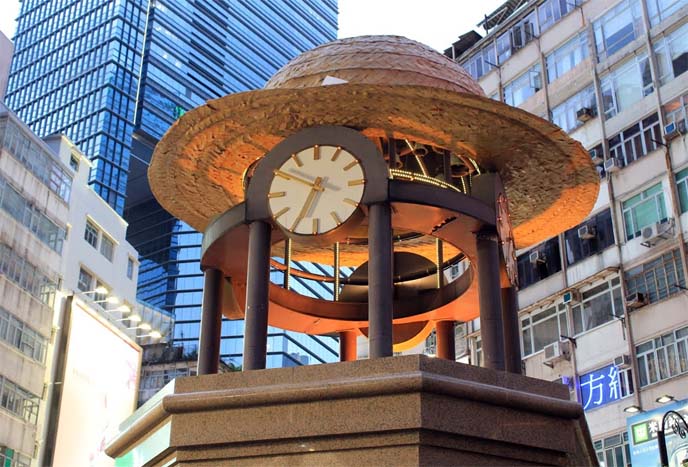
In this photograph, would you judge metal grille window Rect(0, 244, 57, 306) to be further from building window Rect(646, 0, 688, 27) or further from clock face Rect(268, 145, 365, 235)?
clock face Rect(268, 145, 365, 235)

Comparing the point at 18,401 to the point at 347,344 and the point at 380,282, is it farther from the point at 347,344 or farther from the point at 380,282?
the point at 380,282

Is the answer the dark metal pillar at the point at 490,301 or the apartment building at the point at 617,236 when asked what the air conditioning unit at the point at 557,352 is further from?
→ the dark metal pillar at the point at 490,301

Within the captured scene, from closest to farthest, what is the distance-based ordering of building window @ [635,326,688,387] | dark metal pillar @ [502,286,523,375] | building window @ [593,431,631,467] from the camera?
dark metal pillar @ [502,286,523,375] < building window @ [635,326,688,387] < building window @ [593,431,631,467]

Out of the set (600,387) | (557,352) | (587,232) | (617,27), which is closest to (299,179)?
(600,387)

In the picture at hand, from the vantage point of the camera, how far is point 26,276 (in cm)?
4759

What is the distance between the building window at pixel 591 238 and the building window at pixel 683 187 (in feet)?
10.6

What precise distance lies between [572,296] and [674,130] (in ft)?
23.4

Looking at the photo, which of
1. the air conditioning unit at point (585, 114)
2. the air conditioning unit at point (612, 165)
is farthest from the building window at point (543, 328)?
the air conditioning unit at point (585, 114)

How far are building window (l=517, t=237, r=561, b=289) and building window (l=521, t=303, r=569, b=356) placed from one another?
1439mm

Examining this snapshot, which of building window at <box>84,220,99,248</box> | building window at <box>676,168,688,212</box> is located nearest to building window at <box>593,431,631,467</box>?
building window at <box>676,168,688,212</box>

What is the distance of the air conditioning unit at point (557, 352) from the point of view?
127 feet

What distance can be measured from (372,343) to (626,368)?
77.3 ft

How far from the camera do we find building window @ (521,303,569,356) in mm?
39812

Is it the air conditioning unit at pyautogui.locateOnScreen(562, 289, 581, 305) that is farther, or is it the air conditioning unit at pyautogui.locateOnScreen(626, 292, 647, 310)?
the air conditioning unit at pyautogui.locateOnScreen(562, 289, 581, 305)
